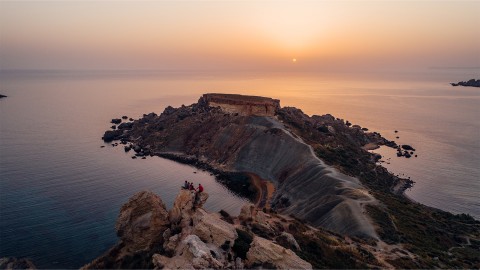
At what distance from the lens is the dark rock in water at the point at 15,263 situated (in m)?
46.4

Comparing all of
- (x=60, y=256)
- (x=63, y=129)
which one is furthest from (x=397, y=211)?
(x=63, y=129)

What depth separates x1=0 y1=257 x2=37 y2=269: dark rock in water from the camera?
46.4 m

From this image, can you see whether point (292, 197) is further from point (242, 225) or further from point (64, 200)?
point (64, 200)

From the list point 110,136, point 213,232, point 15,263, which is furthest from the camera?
point 110,136

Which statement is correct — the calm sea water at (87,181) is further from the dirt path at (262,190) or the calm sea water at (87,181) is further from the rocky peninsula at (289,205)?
the rocky peninsula at (289,205)

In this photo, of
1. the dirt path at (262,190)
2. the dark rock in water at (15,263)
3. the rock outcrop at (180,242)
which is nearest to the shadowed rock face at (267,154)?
the dirt path at (262,190)

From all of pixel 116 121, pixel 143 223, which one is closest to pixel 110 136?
pixel 116 121

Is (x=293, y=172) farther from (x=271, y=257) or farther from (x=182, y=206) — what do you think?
(x=271, y=257)

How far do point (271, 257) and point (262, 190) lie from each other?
5162 cm

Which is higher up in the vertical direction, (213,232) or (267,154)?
(213,232)

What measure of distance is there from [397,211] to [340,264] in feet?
87.7

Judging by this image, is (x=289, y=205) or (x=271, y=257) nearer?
(x=271, y=257)

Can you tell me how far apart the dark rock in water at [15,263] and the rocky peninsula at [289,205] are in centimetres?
1551

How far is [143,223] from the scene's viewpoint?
37906mm
